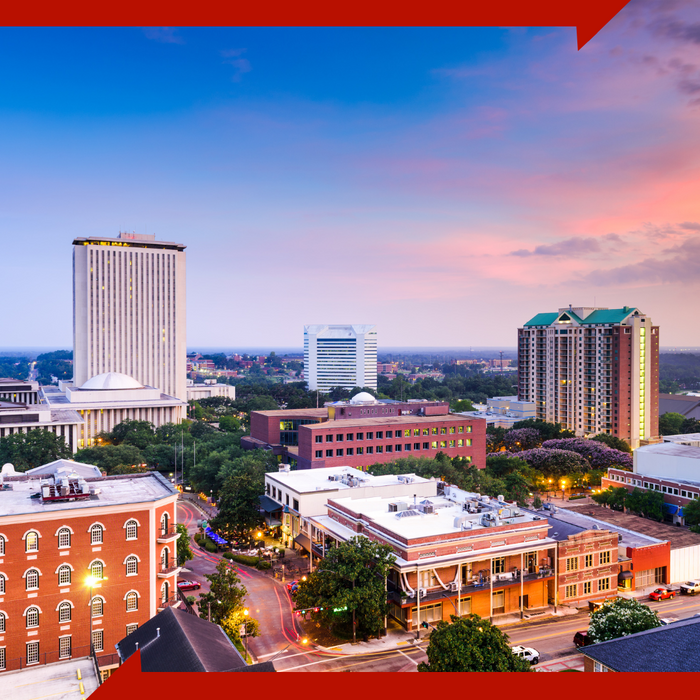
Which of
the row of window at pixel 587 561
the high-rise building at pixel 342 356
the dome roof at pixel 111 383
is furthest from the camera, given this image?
the high-rise building at pixel 342 356

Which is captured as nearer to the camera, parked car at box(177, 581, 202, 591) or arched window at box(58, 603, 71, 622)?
arched window at box(58, 603, 71, 622)

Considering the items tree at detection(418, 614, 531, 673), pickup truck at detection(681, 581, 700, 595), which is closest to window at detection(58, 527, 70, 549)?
tree at detection(418, 614, 531, 673)

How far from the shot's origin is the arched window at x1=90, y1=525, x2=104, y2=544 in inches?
672

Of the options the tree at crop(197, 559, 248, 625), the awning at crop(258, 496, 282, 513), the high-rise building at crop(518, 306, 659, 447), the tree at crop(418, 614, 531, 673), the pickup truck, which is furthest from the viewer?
the high-rise building at crop(518, 306, 659, 447)

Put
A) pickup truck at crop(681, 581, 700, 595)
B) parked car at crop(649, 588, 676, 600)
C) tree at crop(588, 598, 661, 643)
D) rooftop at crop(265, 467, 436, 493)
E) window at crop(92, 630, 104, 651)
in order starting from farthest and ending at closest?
rooftop at crop(265, 467, 436, 493), pickup truck at crop(681, 581, 700, 595), parked car at crop(649, 588, 676, 600), window at crop(92, 630, 104, 651), tree at crop(588, 598, 661, 643)

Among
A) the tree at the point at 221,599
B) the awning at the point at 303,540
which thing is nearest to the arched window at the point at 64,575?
the tree at the point at 221,599

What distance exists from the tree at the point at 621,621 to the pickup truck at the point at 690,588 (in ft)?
30.9

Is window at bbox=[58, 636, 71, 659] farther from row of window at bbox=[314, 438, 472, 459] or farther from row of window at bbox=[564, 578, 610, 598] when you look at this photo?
row of window at bbox=[314, 438, 472, 459]

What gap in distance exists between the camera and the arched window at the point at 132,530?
1755 centimetres

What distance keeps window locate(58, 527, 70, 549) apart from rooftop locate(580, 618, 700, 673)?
45.3 feet

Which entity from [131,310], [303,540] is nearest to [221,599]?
[303,540]

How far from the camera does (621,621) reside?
53.6 feet

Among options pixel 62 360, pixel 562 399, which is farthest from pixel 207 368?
pixel 562 399

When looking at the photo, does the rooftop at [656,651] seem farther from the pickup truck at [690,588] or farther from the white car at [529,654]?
the pickup truck at [690,588]
